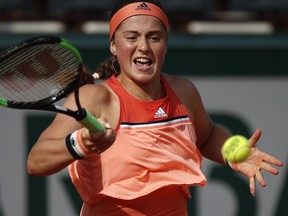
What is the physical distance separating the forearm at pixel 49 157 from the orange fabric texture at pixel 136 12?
2.31 ft

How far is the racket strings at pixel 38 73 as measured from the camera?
3656 millimetres

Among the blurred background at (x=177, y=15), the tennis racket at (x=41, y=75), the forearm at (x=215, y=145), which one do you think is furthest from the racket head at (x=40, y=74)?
the blurred background at (x=177, y=15)

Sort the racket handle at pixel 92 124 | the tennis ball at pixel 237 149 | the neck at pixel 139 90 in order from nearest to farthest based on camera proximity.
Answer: the racket handle at pixel 92 124 < the tennis ball at pixel 237 149 < the neck at pixel 139 90

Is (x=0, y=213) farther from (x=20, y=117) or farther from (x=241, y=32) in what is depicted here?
(x=241, y=32)


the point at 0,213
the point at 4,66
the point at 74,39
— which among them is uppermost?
the point at 4,66

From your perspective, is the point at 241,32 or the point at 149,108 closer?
the point at 149,108

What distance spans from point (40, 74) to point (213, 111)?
3019 mm

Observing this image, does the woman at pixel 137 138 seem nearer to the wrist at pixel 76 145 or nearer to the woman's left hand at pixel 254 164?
the woman's left hand at pixel 254 164

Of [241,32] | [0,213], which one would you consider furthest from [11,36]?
[241,32]

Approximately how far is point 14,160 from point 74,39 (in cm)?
100

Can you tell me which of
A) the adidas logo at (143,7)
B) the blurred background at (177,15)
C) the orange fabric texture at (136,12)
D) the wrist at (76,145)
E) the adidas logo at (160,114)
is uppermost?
the adidas logo at (143,7)

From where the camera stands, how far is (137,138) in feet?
13.1

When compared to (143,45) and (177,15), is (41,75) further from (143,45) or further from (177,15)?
(177,15)

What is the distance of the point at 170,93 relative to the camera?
4285 mm
